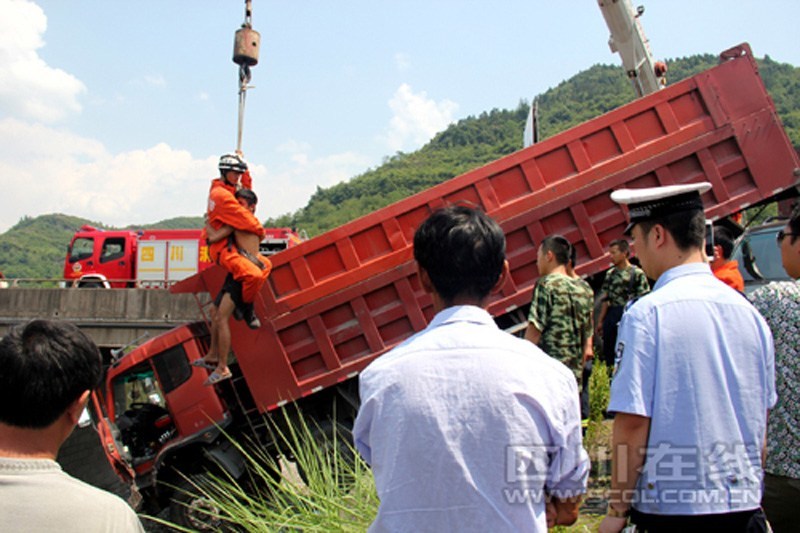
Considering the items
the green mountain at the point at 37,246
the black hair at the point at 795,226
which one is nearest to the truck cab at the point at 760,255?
the black hair at the point at 795,226

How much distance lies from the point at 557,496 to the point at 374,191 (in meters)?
71.8

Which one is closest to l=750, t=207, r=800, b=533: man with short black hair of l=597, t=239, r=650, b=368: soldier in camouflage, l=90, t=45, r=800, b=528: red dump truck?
l=597, t=239, r=650, b=368: soldier in camouflage

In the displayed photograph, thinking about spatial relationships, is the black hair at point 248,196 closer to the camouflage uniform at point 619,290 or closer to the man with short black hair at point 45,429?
the camouflage uniform at point 619,290

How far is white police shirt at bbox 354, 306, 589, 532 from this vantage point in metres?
1.49

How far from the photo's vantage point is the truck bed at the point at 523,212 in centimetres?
676

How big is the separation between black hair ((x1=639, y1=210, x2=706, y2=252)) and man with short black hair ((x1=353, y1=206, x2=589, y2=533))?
89 centimetres

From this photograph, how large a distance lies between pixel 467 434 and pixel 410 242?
542 cm

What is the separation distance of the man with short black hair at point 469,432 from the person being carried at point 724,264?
10.7 ft

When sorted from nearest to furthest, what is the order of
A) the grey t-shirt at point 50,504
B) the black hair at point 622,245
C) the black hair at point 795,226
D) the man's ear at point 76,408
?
the grey t-shirt at point 50,504, the man's ear at point 76,408, the black hair at point 795,226, the black hair at point 622,245

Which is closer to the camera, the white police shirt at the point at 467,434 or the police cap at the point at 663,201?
the white police shirt at the point at 467,434

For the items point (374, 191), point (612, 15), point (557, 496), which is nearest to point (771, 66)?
point (374, 191)

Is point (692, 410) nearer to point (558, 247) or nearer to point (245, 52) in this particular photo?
point (558, 247)

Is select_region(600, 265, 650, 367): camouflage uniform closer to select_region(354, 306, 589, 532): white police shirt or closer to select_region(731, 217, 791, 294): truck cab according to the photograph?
select_region(731, 217, 791, 294): truck cab

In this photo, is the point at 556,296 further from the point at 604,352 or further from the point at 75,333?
the point at 75,333
